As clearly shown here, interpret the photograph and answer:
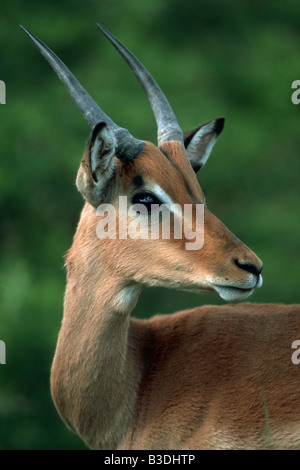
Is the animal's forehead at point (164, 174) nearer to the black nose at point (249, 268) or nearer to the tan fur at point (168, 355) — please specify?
the tan fur at point (168, 355)

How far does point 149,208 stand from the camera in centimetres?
605

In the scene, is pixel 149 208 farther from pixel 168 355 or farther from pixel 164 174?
pixel 168 355

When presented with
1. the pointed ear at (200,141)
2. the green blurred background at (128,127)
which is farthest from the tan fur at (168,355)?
the green blurred background at (128,127)

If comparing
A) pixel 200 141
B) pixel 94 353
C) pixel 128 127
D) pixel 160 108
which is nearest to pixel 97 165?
pixel 160 108

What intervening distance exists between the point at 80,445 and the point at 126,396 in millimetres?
3645

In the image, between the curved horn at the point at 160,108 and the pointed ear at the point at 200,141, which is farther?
the pointed ear at the point at 200,141

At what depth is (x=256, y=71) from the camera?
1880 centimetres

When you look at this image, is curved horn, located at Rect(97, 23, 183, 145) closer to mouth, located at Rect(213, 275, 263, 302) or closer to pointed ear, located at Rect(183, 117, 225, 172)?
pointed ear, located at Rect(183, 117, 225, 172)

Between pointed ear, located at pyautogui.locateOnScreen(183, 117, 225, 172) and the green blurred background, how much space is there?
4163 mm

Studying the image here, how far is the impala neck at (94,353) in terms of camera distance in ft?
20.5

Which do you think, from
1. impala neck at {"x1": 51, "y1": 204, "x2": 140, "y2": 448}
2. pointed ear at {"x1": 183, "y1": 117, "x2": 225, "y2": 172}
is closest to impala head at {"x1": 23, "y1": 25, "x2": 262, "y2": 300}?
impala neck at {"x1": 51, "y1": 204, "x2": 140, "y2": 448}

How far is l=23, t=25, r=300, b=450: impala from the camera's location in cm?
596
